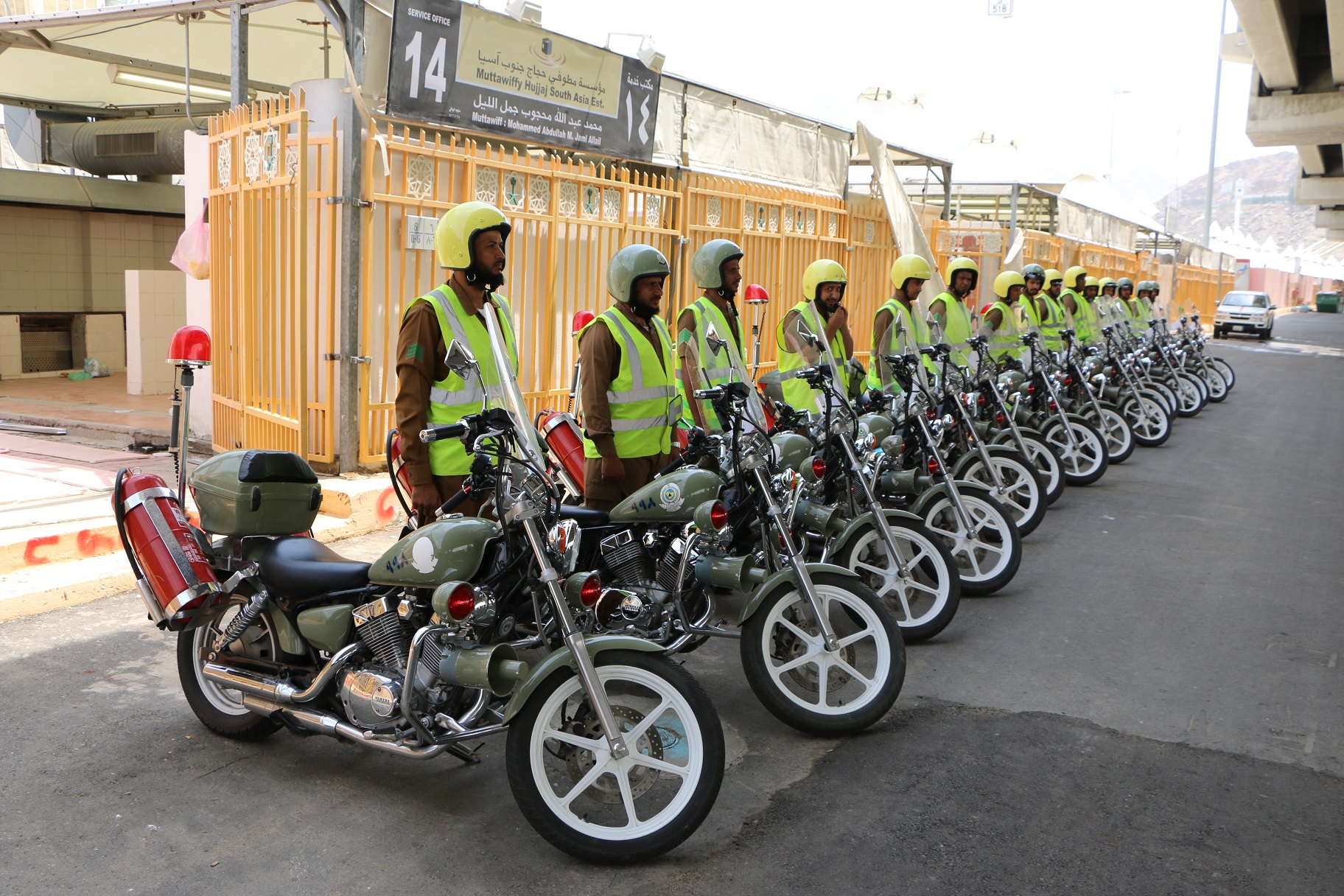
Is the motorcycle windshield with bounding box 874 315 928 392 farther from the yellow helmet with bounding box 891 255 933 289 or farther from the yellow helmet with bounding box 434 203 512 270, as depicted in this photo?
the yellow helmet with bounding box 434 203 512 270

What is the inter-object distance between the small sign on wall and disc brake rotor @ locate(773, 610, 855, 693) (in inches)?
177

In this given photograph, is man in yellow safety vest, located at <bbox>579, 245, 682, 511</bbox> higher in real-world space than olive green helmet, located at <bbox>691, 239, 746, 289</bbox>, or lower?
lower

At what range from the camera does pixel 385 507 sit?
737cm

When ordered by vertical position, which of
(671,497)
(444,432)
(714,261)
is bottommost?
(671,497)

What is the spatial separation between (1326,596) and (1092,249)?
20.3 meters

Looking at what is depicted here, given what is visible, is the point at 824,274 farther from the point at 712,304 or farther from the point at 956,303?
the point at 956,303

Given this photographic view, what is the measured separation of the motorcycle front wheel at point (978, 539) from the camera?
6234mm

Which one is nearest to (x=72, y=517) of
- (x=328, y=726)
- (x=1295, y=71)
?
(x=328, y=726)

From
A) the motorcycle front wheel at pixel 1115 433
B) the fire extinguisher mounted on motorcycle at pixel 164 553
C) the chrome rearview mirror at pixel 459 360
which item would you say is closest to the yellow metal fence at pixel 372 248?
the fire extinguisher mounted on motorcycle at pixel 164 553

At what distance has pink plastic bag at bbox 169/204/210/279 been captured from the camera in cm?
866

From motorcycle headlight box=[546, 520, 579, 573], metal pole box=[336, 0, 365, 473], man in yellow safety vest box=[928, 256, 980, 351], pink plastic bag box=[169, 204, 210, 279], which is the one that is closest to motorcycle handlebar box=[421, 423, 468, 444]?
motorcycle headlight box=[546, 520, 579, 573]

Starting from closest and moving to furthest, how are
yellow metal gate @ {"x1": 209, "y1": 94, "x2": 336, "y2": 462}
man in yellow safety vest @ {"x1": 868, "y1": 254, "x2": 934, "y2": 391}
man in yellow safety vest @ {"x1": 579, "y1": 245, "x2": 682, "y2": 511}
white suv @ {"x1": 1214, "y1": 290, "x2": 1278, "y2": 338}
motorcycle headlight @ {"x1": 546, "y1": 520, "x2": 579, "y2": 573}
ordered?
motorcycle headlight @ {"x1": 546, "y1": 520, "x2": 579, "y2": 573}, man in yellow safety vest @ {"x1": 579, "y1": 245, "x2": 682, "y2": 511}, man in yellow safety vest @ {"x1": 868, "y1": 254, "x2": 934, "y2": 391}, yellow metal gate @ {"x1": 209, "y1": 94, "x2": 336, "y2": 462}, white suv @ {"x1": 1214, "y1": 290, "x2": 1278, "y2": 338}

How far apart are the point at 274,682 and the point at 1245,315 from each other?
1520 inches

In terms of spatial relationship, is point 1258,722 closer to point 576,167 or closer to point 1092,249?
point 576,167
